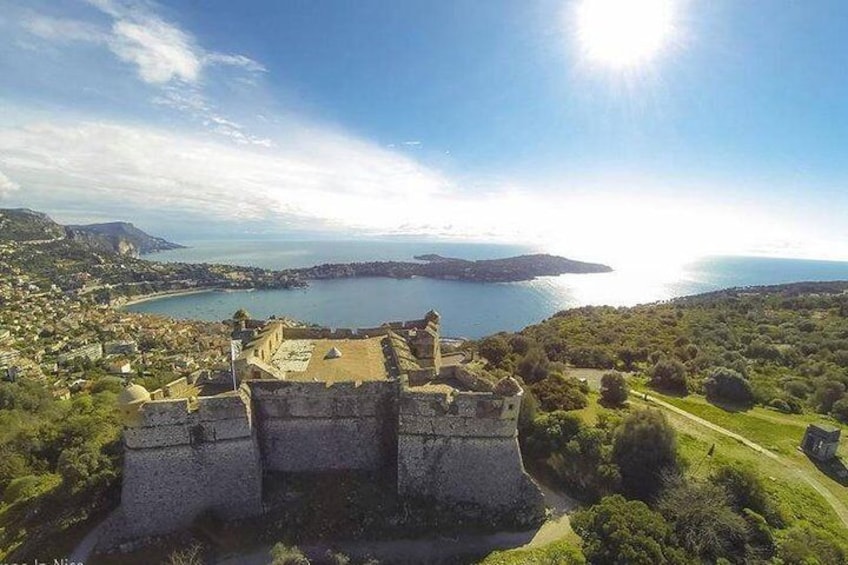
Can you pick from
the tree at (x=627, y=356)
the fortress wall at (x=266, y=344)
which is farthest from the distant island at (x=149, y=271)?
the fortress wall at (x=266, y=344)

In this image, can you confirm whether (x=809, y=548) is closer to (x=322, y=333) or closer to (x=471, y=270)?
(x=322, y=333)

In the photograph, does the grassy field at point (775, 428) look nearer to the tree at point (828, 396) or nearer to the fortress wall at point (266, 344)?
the tree at point (828, 396)

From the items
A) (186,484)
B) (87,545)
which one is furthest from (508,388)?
(87,545)

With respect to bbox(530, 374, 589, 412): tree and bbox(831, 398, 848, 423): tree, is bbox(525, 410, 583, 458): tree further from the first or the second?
bbox(831, 398, 848, 423): tree

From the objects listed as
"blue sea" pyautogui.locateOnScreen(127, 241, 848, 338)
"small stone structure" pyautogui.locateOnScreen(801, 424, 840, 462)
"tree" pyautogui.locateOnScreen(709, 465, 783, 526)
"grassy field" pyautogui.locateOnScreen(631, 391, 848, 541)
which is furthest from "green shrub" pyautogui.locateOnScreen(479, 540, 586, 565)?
"blue sea" pyautogui.locateOnScreen(127, 241, 848, 338)

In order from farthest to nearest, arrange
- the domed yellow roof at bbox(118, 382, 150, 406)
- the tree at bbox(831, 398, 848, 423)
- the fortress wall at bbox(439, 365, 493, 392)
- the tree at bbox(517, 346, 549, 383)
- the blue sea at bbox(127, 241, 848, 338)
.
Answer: the blue sea at bbox(127, 241, 848, 338), the tree at bbox(517, 346, 549, 383), the tree at bbox(831, 398, 848, 423), the fortress wall at bbox(439, 365, 493, 392), the domed yellow roof at bbox(118, 382, 150, 406)

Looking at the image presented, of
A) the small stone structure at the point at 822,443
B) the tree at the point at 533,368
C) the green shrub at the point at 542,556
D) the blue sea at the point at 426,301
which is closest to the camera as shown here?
the green shrub at the point at 542,556
